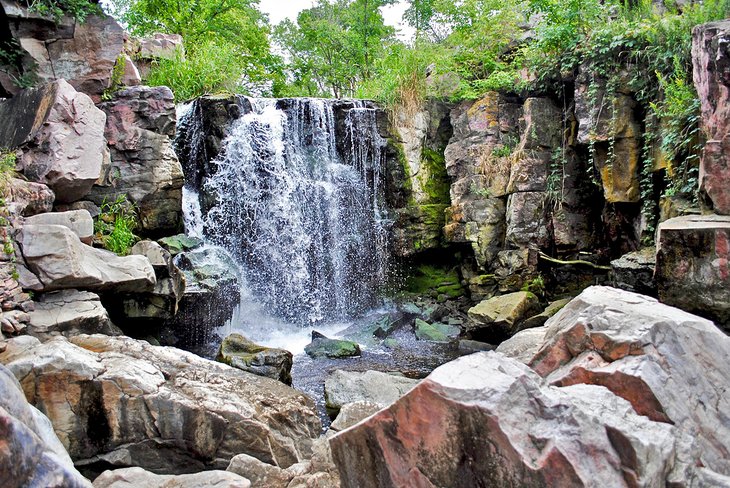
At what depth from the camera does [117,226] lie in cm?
792

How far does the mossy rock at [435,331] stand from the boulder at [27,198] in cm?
647

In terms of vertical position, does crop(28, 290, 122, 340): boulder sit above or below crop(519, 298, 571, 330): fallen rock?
above

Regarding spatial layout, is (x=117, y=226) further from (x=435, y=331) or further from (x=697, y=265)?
(x=697, y=265)

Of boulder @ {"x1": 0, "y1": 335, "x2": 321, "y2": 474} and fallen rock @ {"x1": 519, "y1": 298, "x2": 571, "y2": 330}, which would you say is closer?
boulder @ {"x1": 0, "y1": 335, "x2": 321, "y2": 474}

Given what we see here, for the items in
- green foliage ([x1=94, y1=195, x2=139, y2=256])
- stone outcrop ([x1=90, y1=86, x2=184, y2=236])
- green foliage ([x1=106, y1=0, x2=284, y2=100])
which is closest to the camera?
green foliage ([x1=94, y1=195, x2=139, y2=256])

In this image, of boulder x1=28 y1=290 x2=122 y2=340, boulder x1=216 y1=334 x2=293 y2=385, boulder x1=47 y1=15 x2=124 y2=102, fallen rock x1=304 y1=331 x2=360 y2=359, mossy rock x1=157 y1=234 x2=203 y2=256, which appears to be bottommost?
fallen rock x1=304 y1=331 x2=360 y2=359

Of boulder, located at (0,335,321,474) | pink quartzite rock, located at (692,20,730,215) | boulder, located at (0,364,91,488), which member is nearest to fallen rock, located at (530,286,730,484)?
boulder, located at (0,335,321,474)

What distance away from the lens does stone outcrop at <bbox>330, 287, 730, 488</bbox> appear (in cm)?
229

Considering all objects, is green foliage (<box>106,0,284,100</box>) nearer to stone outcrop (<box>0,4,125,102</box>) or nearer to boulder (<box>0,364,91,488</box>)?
stone outcrop (<box>0,4,125,102</box>)

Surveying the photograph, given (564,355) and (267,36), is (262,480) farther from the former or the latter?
(267,36)

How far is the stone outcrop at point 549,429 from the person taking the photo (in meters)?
2.29

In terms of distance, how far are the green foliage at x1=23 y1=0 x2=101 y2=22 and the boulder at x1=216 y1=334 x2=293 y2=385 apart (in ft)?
19.6

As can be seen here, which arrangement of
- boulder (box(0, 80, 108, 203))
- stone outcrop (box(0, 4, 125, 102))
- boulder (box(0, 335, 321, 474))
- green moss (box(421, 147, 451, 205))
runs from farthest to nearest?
green moss (box(421, 147, 451, 205)) → stone outcrop (box(0, 4, 125, 102)) → boulder (box(0, 80, 108, 203)) → boulder (box(0, 335, 321, 474))

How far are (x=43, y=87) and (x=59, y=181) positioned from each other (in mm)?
1623
